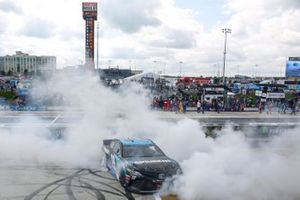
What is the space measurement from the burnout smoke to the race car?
374mm

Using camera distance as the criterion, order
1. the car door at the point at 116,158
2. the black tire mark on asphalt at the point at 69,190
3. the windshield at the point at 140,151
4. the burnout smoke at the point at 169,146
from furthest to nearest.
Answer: the windshield at the point at 140,151
the car door at the point at 116,158
the black tire mark on asphalt at the point at 69,190
the burnout smoke at the point at 169,146

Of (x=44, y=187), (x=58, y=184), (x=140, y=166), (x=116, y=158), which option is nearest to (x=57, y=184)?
(x=58, y=184)

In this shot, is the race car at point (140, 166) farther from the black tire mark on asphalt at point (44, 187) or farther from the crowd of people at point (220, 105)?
the crowd of people at point (220, 105)

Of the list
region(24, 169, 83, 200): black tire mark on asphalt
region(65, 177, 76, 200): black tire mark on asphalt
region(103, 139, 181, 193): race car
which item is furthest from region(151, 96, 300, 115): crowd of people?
region(65, 177, 76, 200): black tire mark on asphalt

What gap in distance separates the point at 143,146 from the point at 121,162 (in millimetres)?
926

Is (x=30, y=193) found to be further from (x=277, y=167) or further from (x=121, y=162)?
(x=277, y=167)

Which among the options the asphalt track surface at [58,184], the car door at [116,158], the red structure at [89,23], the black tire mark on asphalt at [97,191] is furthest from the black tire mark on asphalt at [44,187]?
the red structure at [89,23]

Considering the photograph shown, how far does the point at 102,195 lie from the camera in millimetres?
7504

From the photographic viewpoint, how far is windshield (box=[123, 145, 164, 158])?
8578mm

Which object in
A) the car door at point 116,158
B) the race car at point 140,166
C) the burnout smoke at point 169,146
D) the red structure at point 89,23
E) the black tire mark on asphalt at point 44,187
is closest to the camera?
the burnout smoke at point 169,146

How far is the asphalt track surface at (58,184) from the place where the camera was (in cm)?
740

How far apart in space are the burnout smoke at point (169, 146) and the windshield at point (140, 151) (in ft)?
2.37

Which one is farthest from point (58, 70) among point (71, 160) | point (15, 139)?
point (71, 160)

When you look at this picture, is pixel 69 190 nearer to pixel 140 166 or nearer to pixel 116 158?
pixel 116 158
